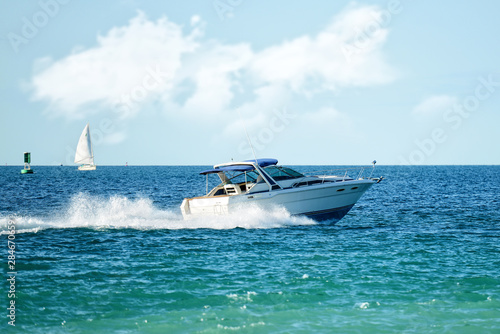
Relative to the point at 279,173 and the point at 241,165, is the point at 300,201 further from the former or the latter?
the point at 241,165

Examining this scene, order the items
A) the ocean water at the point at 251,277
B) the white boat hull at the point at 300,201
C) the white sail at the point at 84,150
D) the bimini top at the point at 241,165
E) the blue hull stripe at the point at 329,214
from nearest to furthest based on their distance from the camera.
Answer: the ocean water at the point at 251,277, the white boat hull at the point at 300,201, the bimini top at the point at 241,165, the blue hull stripe at the point at 329,214, the white sail at the point at 84,150

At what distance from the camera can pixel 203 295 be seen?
440 inches

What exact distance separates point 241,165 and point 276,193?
236 cm

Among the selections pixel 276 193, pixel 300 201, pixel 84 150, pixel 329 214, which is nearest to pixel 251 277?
pixel 276 193

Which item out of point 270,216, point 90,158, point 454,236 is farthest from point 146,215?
point 90,158

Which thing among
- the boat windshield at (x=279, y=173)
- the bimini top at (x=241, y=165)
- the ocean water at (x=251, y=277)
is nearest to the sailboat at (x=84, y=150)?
the ocean water at (x=251, y=277)

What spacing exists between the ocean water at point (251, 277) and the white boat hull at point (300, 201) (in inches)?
17.4

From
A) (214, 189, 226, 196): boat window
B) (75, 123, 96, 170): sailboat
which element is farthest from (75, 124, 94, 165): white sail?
(214, 189, 226, 196): boat window

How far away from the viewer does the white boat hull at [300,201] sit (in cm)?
Result: 2105

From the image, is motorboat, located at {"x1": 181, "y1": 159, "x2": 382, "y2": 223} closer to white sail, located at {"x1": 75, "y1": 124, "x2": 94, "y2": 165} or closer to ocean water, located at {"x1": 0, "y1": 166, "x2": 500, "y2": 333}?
ocean water, located at {"x1": 0, "y1": 166, "x2": 500, "y2": 333}

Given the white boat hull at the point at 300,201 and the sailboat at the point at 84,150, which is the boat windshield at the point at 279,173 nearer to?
the white boat hull at the point at 300,201

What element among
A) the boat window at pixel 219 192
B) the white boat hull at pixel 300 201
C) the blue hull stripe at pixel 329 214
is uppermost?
the boat window at pixel 219 192

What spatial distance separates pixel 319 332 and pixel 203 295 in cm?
319

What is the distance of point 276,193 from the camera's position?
68.8 feet
